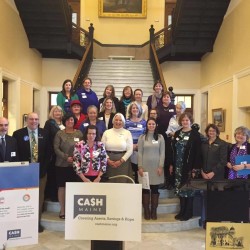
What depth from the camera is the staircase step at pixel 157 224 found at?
4.73 metres

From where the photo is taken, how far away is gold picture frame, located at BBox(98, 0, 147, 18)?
13500 millimetres

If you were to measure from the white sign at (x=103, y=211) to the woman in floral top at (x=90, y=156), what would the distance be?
6.48 feet

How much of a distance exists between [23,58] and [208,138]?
690 cm

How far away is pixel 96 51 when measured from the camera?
1350cm

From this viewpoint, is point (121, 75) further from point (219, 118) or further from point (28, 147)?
point (28, 147)

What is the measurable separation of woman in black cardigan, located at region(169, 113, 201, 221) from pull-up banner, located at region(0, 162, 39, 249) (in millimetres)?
2496

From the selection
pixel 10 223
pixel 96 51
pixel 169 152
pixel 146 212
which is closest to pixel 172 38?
pixel 96 51

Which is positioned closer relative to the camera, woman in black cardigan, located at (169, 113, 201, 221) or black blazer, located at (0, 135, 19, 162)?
black blazer, located at (0, 135, 19, 162)

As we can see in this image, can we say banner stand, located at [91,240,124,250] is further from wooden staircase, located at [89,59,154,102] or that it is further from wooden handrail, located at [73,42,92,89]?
wooden staircase, located at [89,59,154,102]

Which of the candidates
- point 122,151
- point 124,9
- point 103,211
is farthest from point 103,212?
point 124,9

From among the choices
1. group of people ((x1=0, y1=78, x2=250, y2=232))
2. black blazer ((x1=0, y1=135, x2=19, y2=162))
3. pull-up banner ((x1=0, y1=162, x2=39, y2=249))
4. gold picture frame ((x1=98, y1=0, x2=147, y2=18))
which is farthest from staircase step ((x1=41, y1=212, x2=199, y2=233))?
gold picture frame ((x1=98, y1=0, x2=147, y2=18))

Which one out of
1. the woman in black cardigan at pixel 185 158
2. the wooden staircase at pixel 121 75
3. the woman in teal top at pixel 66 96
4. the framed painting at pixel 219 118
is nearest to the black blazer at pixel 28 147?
the woman in teal top at pixel 66 96

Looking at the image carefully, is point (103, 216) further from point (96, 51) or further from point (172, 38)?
point (96, 51)

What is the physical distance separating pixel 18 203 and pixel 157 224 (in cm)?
271
